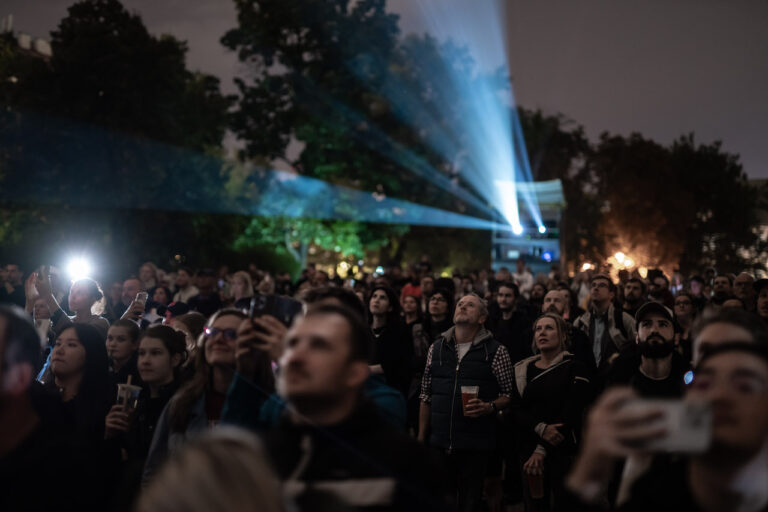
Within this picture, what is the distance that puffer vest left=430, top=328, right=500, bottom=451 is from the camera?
21.0 ft

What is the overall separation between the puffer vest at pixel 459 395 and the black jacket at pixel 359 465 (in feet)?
11.8

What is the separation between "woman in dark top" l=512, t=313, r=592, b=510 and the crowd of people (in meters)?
0.02

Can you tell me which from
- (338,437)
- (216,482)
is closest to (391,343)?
(338,437)

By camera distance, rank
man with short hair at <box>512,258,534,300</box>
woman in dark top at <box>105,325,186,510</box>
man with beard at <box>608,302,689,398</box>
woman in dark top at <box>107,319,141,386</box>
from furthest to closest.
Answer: man with short hair at <box>512,258,534,300</box>, woman in dark top at <box>107,319,141,386</box>, man with beard at <box>608,302,689,398</box>, woman in dark top at <box>105,325,186,510</box>

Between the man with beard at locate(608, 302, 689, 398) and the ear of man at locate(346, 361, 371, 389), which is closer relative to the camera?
the ear of man at locate(346, 361, 371, 389)

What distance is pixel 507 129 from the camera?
45.4 metres

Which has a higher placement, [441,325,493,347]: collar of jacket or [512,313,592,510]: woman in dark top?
[441,325,493,347]: collar of jacket

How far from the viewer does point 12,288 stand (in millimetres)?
14164

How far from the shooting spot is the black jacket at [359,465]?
2660 mm

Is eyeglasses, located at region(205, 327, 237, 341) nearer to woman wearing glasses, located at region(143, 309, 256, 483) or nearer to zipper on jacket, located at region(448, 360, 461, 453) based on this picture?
woman wearing glasses, located at region(143, 309, 256, 483)

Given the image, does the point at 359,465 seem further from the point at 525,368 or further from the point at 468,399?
the point at 525,368

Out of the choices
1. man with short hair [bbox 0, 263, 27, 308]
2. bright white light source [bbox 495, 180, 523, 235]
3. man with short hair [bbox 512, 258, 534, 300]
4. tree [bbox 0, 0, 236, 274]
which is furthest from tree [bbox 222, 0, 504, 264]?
man with short hair [bbox 0, 263, 27, 308]

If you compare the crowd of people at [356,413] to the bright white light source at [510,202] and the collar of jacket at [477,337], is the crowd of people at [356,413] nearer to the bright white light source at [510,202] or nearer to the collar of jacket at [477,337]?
the collar of jacket at [477,337]

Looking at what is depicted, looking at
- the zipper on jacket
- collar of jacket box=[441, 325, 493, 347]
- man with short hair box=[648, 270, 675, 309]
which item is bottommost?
the zipper on jacket
